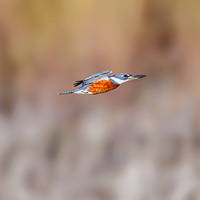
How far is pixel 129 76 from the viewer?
75 cm

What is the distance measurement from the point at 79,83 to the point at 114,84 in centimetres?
12

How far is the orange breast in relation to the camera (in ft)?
2.31

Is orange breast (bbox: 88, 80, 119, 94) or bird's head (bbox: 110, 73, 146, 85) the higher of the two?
bird's head (bbox: 110, 73, 146, 85)

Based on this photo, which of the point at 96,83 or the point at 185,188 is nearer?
the point at 96,83

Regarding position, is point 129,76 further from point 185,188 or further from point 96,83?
point 185,188

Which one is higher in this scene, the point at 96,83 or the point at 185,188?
the point at 96,83

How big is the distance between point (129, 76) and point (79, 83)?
0.47ft

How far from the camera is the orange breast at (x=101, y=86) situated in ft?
2.31

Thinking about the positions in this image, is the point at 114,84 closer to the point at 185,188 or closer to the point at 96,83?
the point at 96,83

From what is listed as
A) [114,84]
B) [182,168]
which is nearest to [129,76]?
[114,84]

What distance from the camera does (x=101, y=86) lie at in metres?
0.73

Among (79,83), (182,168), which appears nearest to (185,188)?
(182,168)

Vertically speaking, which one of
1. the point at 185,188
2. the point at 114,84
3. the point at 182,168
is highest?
the point at 114,84

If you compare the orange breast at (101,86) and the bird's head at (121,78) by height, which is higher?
the bird's head at (121,78)
